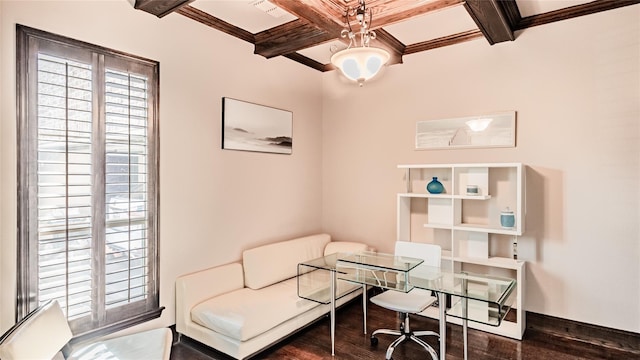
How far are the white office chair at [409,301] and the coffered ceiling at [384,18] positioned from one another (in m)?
2.01

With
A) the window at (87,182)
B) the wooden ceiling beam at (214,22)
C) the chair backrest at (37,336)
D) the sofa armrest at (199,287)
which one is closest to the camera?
the chair backrest at (37,336)

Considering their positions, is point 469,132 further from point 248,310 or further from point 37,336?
point 37,336

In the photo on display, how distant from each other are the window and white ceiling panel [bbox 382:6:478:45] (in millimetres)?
2357

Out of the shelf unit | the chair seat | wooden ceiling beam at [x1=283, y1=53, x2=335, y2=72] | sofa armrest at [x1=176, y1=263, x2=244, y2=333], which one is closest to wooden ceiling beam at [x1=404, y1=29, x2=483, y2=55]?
wooden ceiling beam at [x1=283, y1=53, x2=335, y2=72]

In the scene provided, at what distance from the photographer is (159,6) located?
8.64 ft

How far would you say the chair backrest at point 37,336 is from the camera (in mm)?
1601

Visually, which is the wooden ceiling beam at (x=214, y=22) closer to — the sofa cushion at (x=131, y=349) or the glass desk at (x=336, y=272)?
the glass desk at (x=336, y=272)

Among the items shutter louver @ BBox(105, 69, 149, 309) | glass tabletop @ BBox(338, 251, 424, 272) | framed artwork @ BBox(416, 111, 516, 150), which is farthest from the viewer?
framed artwork @ BBox(416, 111, 516, 150)

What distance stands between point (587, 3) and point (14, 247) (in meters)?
4.67

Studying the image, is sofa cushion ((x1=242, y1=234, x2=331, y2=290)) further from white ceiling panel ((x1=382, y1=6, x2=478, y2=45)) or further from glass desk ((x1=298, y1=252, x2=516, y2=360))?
white ceiling panel ((x1=382, y1=6, x2=478, y2=45))

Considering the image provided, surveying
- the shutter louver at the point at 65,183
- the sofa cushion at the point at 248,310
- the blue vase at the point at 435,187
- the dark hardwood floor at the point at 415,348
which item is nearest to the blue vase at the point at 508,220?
the blue vase at the point at 435,187

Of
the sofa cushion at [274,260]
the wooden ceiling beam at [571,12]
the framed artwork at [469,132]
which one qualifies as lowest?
the sofa cushion at [274,260]

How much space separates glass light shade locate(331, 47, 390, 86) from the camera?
2.13 m

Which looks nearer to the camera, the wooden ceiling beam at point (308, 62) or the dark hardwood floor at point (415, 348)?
the dark hardwood floor at point (415, 348)
